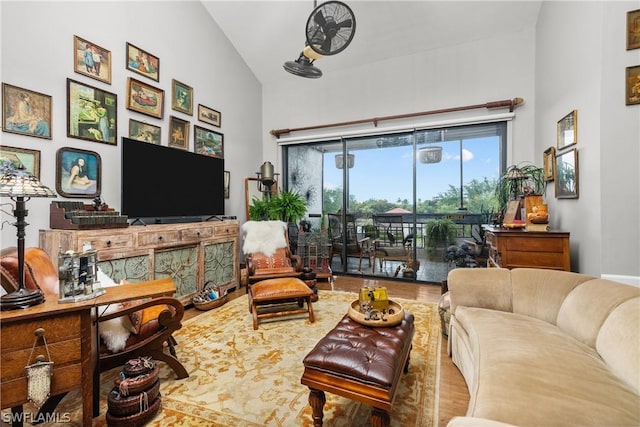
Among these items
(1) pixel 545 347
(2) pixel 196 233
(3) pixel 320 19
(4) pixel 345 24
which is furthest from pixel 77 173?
(1) pixel 545 347

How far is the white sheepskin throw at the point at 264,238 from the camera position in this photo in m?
3.56

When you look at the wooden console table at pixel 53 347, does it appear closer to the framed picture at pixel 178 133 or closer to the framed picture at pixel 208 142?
the framed picture at pixel 178 133

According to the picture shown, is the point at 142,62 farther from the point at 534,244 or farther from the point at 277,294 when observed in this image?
the point at 534,244

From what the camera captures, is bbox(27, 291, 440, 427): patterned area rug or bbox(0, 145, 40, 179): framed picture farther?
bbox(0, 145, 40, 179): framed picture

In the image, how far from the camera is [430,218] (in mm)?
4258

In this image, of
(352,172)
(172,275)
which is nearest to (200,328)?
(172,275)

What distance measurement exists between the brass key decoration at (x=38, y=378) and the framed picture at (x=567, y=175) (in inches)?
149

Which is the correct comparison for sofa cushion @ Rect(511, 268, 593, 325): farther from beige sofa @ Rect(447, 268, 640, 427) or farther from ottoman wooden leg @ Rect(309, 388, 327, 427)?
ottoman wooden leg @ Rect(309, 388, 327, 427)

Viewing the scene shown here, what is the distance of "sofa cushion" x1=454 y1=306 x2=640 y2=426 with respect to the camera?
3.10 ft

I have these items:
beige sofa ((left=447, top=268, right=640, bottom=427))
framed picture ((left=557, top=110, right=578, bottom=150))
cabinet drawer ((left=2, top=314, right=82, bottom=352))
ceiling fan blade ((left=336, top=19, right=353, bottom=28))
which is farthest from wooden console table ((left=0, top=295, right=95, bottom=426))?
framed picture ((left=557, top=110, right=578, bottom=150))

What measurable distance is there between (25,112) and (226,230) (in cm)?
220

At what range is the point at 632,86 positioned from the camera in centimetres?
194

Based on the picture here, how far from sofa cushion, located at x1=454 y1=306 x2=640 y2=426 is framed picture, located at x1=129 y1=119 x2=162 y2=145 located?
376 centimetres

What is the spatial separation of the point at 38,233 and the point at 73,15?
2055 millimetres
